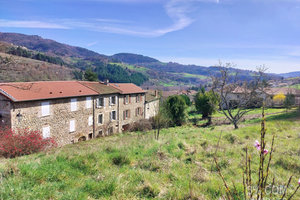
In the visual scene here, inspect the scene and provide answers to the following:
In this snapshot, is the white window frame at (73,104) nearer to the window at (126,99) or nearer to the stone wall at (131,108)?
the stone wall at (131,108)

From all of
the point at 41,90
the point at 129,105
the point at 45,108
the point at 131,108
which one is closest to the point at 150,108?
the point at 131,108

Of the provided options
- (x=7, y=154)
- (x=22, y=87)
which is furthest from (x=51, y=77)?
(x=7, y=154)

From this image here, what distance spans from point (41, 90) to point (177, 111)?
2167cm

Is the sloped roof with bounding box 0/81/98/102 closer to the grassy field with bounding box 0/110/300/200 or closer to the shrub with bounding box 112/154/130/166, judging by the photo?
the grassy field with bounding box 0/110/300/200

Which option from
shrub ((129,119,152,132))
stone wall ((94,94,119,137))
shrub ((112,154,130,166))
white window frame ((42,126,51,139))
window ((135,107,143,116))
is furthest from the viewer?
window ((135,107,143,116))

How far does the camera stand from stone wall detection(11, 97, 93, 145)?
1528 cm

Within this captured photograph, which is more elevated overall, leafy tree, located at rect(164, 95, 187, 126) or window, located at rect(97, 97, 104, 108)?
window, located at rect(97, 97, 104, 108)

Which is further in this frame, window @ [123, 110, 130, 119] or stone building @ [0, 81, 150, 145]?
window @ [123, 110, 130, 119]

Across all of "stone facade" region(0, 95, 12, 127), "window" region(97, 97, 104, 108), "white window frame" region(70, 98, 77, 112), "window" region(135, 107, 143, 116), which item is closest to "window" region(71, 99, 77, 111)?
"white window frame" region(70, 98, 77, 112)

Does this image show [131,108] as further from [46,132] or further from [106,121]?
[46,132]

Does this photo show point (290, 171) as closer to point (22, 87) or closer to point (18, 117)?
point (18, 117)

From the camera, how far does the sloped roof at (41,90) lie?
14898mm

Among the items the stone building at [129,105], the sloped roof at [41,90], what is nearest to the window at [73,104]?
the sloped roof at [41,90]

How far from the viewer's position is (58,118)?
60.3 ft
